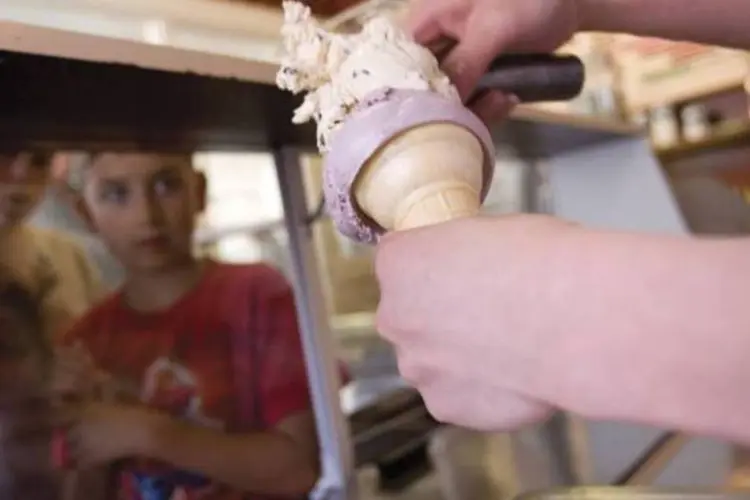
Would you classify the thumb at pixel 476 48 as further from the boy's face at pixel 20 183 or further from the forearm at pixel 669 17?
the boy's face at pixel 20 183

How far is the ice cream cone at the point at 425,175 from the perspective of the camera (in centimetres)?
36

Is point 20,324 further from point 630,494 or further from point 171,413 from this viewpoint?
point 630,494

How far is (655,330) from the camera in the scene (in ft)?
0.85

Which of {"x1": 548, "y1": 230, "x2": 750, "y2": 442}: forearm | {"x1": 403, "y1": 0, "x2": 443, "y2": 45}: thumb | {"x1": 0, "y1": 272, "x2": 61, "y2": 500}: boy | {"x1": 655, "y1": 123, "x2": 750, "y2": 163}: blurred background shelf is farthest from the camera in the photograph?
{"x1": 655, "y1": 123, "x2": 750, "y2": 163}: blurred background shelf

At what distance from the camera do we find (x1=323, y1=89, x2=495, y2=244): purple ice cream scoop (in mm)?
359

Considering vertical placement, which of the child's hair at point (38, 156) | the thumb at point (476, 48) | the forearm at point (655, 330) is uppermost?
the child's hair at point (38, 156)

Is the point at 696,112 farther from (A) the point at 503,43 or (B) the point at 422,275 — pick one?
(B) the point at 422,275

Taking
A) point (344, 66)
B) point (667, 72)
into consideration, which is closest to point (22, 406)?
point (344, 66)

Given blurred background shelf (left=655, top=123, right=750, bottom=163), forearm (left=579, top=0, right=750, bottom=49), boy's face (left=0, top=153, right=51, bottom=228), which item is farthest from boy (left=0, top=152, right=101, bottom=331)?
blurred background shelf (left=655, top=123, right=750, bottom=163)

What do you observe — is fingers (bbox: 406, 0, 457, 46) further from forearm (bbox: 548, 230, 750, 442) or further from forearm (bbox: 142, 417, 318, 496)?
forearm (bbox: 142, 417, 318, 496)

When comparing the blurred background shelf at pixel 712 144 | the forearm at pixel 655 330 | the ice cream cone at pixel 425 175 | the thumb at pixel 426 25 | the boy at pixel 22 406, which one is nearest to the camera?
the forearm at pixel 655 330

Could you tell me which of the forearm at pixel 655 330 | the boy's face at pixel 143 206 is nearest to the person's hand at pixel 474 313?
the forearm at pixel 655 330

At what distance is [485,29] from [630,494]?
0.37 metres

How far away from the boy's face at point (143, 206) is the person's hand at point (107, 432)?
0.38 feet
